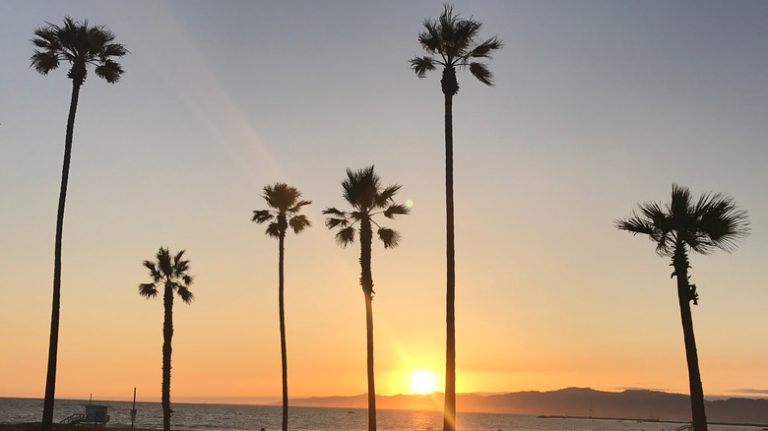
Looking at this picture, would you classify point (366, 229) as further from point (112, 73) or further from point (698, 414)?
point (698, 414)

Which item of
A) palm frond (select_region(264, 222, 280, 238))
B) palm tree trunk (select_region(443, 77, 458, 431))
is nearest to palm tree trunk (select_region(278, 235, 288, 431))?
palm frond (select_region(264, 222, 280, 238))

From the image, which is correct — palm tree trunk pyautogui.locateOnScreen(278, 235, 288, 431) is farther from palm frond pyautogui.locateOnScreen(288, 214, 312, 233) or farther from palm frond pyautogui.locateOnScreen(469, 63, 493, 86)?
palm frond pyautogui.locateOnScreen(469, 63, 493, 86)

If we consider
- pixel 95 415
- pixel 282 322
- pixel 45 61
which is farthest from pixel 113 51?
pixel 95 415


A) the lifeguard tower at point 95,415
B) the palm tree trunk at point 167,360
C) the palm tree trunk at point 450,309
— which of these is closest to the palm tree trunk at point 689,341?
the palm tree trunk at point 450,309

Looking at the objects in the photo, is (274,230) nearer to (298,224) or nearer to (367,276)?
(298,224)

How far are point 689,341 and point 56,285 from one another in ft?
91.0

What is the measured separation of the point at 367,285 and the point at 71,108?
58.1 feet

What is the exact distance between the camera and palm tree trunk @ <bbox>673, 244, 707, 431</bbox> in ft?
78.7

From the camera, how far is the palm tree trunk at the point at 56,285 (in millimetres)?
33781

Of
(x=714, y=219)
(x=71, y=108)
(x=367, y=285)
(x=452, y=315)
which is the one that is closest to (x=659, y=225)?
(x=714, y=219)

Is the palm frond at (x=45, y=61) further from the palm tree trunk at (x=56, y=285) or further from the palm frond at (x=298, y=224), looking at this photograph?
the palm frond at (x=298, y=224)

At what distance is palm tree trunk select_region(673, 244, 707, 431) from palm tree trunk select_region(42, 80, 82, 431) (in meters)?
26.9

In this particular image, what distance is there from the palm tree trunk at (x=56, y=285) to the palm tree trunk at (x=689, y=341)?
88.2 ft

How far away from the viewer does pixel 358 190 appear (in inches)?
1510
